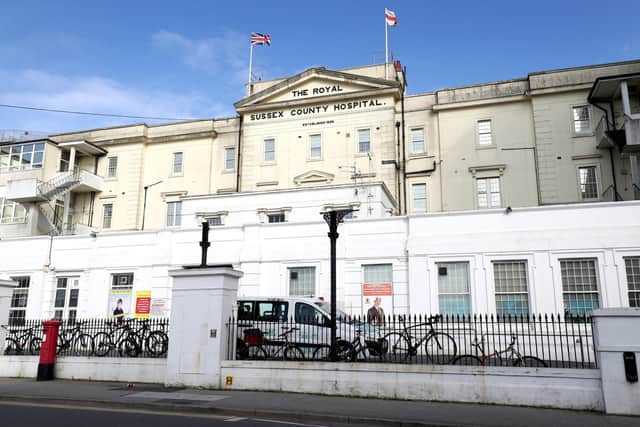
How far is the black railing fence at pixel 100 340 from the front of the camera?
15.2m

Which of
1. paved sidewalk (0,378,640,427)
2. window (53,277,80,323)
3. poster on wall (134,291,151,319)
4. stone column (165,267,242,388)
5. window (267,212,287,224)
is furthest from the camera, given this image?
window (267,212,287,224)

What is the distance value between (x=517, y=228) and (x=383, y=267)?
5.18m

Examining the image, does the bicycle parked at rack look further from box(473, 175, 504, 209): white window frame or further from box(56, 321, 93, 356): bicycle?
box(473, 175, 504, 209): white window frame

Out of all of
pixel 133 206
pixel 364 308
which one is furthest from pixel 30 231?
pixel 364 308

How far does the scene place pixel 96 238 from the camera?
83.7ft

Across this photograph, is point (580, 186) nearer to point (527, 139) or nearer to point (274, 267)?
point (527, 139)

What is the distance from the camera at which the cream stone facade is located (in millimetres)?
30250

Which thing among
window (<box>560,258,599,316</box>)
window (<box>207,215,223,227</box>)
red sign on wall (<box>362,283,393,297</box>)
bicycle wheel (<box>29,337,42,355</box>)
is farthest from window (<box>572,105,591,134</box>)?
bicycle wheel (<box>29,337,42,355</box>)

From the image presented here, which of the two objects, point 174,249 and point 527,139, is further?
point 527,139

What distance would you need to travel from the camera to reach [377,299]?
67.3ft

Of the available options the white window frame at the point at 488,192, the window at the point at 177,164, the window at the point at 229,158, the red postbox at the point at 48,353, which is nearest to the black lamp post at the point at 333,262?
the red postbox at the point at 48,353

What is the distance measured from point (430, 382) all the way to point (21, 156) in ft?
116

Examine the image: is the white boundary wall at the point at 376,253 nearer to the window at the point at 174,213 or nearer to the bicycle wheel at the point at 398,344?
the bicycle wheel at the point at 398,344

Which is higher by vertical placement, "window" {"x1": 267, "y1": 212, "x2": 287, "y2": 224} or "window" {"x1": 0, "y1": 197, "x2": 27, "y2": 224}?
"window" {"x1": 0, "y1": 197, "x2": 27, "y2": 224}
